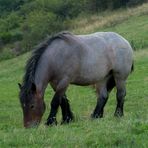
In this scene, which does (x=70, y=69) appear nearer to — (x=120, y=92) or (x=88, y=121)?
(x=88, y=121)

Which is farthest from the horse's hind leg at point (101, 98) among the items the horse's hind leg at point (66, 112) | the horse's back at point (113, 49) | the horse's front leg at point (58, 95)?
the horse's front leg at point (58, 95)

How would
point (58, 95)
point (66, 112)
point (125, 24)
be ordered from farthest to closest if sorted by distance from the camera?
point (125, 24) < point (66, 112) < point (58, 95)

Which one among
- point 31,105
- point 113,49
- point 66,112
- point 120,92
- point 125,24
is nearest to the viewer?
point 31,105

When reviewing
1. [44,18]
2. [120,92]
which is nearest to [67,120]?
[120,92]

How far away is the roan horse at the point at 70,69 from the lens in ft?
32.8

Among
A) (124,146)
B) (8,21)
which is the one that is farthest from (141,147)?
(8,21)

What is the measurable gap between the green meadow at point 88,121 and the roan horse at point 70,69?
0.46m

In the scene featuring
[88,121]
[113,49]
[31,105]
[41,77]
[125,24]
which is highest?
[113,49]

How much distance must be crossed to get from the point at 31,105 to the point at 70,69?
1221 mm

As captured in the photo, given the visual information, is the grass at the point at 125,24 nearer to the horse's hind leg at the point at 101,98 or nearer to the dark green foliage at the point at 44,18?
the dark green foliage at the point at 44,18

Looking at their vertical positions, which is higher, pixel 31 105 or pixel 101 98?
pixel 31 105

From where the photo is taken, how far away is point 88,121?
379 inches

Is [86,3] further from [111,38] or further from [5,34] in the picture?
[111,38]

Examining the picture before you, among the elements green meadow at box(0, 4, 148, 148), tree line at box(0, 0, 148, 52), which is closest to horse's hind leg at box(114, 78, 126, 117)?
green meadow at box(0, 4, 148, 148)
